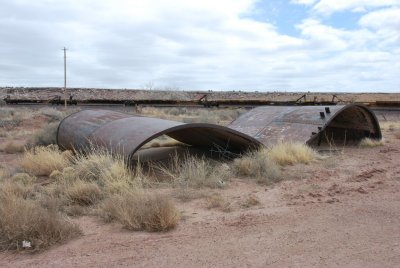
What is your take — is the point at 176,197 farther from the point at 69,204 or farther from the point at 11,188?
the point at 11,188

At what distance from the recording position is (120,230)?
633cm

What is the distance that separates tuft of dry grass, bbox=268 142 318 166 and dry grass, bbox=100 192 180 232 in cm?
509

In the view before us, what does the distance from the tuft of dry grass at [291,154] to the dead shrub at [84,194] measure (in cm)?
471

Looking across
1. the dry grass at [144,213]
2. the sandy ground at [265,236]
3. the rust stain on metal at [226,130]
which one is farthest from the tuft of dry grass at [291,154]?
the dry grass at [144,213]

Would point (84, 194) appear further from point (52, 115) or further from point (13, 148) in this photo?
point (52, 115)

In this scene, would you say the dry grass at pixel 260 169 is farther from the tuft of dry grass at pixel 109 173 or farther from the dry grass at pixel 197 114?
the dry grass at pixel 197 114

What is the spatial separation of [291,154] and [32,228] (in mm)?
7341

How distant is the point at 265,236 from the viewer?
596 cm

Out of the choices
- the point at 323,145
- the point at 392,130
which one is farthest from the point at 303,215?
the point at 392,130

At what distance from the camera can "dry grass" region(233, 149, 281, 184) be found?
9.50 meters

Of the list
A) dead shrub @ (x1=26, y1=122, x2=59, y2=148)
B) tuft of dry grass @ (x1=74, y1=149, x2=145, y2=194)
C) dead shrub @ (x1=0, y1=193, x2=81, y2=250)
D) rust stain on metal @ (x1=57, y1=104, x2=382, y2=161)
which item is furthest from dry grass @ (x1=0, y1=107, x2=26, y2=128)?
dead shrub @ (x1=0, y1=193, x2=81, y2=250)

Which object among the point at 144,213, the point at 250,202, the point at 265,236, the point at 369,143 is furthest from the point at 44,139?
the point at 265,236

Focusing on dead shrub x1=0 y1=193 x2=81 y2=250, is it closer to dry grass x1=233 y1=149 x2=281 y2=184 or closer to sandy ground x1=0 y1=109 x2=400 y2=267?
sandy ground x1=0 y1=109 x2=400 y2=267

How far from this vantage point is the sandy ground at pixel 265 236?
5.17m
